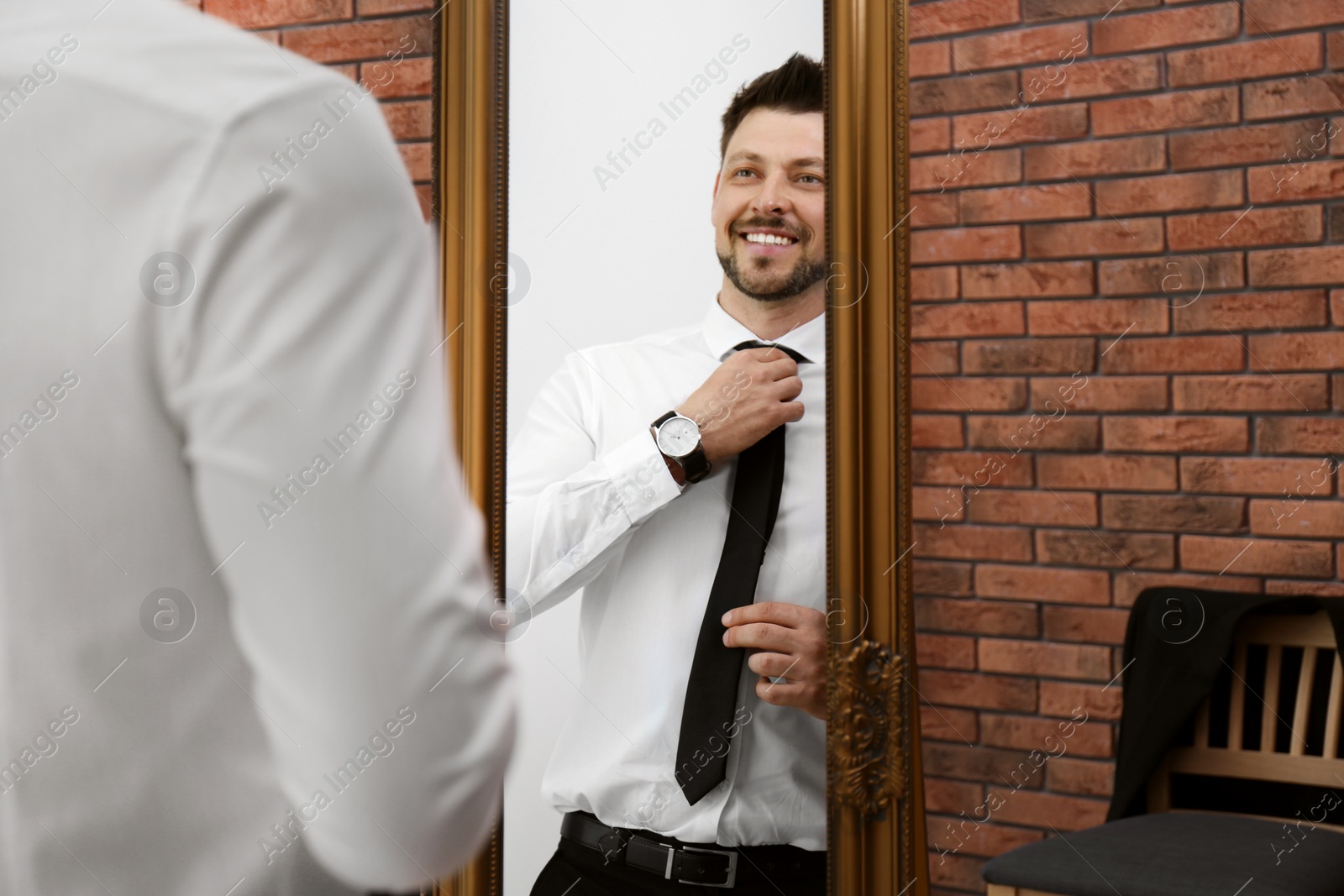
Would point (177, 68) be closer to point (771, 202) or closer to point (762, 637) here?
point (771, 202)

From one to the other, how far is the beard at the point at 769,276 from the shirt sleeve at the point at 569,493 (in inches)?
9.8

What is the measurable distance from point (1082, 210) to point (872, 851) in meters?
1.06

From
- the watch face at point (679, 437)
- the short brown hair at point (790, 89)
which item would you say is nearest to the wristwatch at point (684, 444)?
the watch face at point (679, 437)

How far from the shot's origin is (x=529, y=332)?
1463mm

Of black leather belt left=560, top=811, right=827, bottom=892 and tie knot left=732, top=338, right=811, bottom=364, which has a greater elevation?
tie knot left=732, top=338, right=811, bottom=364

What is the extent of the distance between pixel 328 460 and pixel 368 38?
1.16 m

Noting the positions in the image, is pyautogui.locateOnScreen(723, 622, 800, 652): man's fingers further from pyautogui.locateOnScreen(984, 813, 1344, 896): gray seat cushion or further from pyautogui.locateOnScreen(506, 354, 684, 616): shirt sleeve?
pyautogui.locateOnScreen(984, 813, 1344, 896): gray seat cushion

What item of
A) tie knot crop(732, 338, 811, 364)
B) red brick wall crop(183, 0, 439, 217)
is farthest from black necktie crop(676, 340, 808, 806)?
red brick wall crop(183, 0, 439, 217)

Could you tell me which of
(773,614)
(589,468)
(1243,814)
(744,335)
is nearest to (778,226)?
(744,335)

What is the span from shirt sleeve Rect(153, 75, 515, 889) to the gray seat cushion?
2.89ft

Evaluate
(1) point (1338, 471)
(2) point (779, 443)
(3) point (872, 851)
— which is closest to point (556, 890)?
(3) point (872, 851)

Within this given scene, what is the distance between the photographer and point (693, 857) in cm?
136

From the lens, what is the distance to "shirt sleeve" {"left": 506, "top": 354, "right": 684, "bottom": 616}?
1404 mm

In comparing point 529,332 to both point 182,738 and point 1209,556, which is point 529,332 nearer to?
point 182,738
